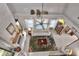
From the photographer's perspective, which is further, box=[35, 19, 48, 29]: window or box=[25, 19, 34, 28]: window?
box=[35, 19, 48, 29]: window

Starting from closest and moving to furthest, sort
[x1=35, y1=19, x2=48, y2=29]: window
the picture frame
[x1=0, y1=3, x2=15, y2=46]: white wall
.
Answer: [x1=0, y1=3, x2=15, y2=46]: white wall, the picture frame, [x1=35, y1=19, x2=48, y2=29]: window

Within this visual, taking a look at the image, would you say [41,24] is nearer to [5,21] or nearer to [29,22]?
[29,22]

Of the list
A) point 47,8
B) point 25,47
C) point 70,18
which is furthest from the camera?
point 25,47

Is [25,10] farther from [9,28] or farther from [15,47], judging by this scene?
[15,47]

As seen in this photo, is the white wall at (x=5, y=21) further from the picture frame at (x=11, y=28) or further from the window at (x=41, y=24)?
the window at (x=41, y=24)

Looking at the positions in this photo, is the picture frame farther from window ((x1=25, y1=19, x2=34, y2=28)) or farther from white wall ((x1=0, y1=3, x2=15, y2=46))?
window ((x1=25, y1=19, x2=34, y2=28))

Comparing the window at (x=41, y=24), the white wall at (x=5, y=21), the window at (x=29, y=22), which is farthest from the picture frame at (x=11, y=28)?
the window at (x=41, y=24)

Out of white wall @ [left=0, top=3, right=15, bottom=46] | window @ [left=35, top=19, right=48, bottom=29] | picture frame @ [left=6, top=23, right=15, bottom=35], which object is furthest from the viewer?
window @ [left=35, top=19, right=48, bottom=29]

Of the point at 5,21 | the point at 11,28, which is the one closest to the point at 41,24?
the point at 11,28

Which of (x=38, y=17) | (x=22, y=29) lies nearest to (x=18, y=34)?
(x=22, y=29)

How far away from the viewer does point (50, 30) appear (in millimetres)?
2428

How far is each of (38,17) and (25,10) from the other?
0.94ft

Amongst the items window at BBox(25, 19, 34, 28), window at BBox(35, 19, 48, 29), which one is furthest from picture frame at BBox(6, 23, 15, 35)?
window at BBox(35, 19, 48, 29)

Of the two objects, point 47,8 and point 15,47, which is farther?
point 15,47
